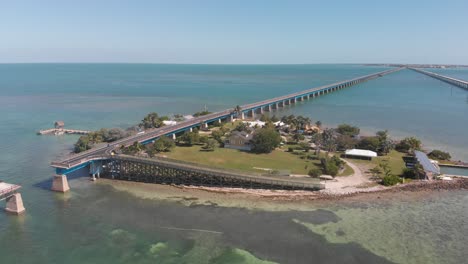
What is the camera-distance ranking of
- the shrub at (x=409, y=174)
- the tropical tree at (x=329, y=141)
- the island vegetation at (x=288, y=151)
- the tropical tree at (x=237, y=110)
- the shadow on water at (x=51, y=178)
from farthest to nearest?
the tropical tree at (x=237, y=110)
the tropical tree at (x=329, y=141)
the island vegetation at (x=288, y=151)
the shrub at (x=409, y=174)
the shadow on water at (x=51, y=178)

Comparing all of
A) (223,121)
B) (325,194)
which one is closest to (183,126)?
(223,121)

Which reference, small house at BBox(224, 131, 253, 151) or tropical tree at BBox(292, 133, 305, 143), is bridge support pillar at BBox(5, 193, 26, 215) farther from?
tropical tree at BBox(292, 133, 305, 143)

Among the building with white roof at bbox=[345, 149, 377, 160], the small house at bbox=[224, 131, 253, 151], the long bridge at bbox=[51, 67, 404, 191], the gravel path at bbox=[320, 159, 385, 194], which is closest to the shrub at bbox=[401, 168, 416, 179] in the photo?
the gravel path at bbox=[320, 159, 385, 194]

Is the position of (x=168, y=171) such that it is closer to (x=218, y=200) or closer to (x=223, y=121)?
(x=218, y=200)

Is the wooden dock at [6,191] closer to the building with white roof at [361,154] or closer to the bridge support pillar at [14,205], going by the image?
the bridge support pillar at [14,205]

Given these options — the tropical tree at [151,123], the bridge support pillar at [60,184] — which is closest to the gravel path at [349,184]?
the bridge support pillar at [60,184]

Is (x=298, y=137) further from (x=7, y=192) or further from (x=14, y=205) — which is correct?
(x=7, y=192)
